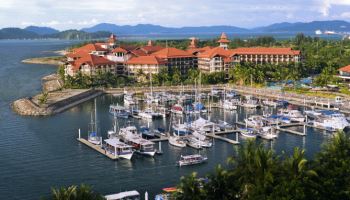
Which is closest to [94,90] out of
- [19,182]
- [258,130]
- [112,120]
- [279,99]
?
[112,120]

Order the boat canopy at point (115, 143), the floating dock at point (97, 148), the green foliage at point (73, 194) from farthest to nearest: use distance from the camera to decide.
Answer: the boat canopy at point (115, 143)
the floating dock at point (97, 148)
the green foliage at point (73, 194)

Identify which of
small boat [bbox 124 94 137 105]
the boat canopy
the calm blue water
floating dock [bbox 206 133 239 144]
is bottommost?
the calm blue water

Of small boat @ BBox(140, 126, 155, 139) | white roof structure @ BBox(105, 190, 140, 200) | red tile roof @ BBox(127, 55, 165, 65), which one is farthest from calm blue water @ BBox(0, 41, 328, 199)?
red tile roof @ BBox(127, 55, 165, 65)

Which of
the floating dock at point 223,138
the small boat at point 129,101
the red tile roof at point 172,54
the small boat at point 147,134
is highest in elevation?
the red tile roof at point 172,54

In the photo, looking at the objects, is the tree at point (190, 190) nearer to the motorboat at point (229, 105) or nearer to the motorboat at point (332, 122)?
the motorboat at point (332, 122)

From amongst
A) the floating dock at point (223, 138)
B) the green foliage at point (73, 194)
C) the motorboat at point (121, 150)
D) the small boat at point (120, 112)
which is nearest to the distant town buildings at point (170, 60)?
the small boat at point (120, 112)

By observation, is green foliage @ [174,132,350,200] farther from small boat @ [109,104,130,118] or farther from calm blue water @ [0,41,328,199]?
small boat @ [109,104,130,118]

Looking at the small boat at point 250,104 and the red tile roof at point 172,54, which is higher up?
the red tile roof at point 172,54
